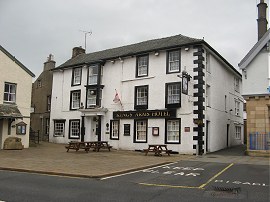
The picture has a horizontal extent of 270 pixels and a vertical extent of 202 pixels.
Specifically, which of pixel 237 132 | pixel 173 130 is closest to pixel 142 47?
pixel 173 130

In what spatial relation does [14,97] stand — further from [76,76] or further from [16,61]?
[76,76]

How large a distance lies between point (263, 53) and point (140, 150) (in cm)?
1169

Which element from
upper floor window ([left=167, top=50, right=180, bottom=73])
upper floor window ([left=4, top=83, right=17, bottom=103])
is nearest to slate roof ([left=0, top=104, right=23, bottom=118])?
upper floor window ([left=4, top=83, right=17, bottom=103])

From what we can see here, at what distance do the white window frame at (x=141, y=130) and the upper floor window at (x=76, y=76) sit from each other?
8.29m

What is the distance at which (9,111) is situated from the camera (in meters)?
23.1

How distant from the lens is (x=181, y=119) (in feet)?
74.7

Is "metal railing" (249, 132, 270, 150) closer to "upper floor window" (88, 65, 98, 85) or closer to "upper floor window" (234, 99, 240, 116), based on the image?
"upper floor window" (234, 99, 240, 116)

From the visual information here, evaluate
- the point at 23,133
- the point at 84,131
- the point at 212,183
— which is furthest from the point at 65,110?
the point at 212,183

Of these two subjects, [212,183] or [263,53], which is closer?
[212,183]

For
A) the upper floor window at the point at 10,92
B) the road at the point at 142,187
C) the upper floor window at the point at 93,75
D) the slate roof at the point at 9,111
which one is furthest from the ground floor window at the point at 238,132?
the upper floor window at the point at 10,92

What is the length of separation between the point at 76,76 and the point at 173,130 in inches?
478

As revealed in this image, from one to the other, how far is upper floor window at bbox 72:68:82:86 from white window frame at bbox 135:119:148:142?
829 cm

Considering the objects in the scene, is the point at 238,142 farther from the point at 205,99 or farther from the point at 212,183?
the point at 212,183

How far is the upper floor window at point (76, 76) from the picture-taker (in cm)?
2998
